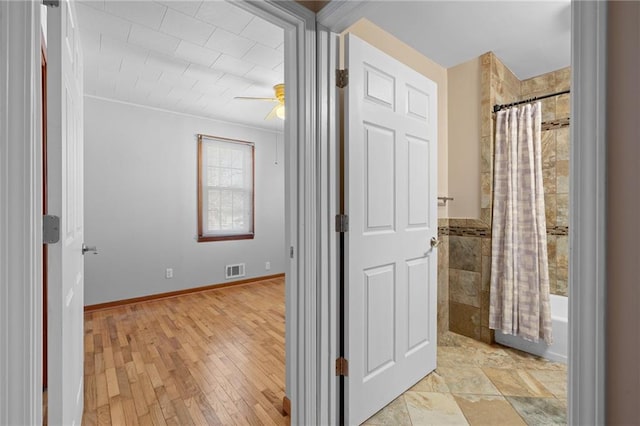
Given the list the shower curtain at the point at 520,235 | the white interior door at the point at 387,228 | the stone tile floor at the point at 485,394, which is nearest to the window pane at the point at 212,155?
the white interior door at the point at 387,228

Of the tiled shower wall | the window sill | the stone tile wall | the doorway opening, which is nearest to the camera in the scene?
the doorway opening

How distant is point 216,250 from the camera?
4.53 metres

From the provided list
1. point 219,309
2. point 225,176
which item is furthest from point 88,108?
point 219,309

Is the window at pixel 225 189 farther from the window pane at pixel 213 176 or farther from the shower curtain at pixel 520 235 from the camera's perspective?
the shower curtain at pixel 520 235

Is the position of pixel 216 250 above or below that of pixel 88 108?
below

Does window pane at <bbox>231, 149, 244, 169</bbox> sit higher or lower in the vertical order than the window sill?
higher

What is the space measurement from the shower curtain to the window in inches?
135

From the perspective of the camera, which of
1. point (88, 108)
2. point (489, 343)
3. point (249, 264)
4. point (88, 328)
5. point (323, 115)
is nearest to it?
point (323, 115)

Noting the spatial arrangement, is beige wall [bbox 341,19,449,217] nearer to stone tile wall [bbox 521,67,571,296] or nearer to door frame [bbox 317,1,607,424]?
stone tile wall [bbox 521,67,571,296]

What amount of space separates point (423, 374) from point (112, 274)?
11.5 feet

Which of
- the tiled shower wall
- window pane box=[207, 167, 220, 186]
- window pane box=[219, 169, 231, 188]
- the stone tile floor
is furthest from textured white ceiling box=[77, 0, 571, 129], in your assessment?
the stone tile floor

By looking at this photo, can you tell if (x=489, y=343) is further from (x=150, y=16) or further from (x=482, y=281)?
(x=150, y=16)

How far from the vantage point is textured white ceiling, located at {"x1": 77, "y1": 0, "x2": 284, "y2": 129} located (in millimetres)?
2082

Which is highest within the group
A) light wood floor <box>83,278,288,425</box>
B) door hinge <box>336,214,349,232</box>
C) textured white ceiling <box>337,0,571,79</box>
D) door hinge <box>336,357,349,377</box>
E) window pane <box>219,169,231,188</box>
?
textured white ceiling <box>337,0,571,79</box>
